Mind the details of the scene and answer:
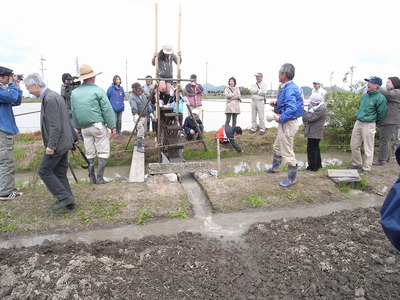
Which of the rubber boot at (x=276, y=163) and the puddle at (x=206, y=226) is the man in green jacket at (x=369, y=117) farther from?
the rubber boot at (x=276, y=163)

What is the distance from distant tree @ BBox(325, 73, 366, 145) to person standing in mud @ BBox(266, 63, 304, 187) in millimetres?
5938

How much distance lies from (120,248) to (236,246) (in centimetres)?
159

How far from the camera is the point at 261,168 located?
29.7 ft

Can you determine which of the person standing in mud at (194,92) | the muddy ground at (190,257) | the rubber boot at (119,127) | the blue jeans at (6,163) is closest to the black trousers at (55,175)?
the muddy ground at (190,257)

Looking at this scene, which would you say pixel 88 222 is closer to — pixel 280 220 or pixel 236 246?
pixel 236 246

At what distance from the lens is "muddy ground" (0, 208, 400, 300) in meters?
3.01

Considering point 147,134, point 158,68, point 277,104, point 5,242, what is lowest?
point 5,242

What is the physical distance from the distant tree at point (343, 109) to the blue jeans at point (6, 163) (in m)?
10.3

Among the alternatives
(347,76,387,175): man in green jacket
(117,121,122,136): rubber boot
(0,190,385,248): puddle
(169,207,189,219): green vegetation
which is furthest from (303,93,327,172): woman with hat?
(117,121,122,136): rubber boot

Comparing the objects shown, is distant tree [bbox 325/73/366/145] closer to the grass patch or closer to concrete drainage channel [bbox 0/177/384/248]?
concrete drainage channel [bbox 0/177/384/248]

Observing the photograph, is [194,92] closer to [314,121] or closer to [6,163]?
[314,121]

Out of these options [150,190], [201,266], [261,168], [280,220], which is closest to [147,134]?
[261,168]

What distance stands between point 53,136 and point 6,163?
153 centimetres

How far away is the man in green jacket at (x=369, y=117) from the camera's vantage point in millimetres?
6684
